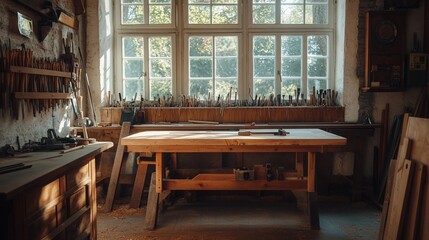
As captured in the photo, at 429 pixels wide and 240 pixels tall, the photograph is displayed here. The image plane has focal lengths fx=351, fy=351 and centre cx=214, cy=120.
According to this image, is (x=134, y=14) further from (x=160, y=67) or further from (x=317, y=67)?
(x=317, y=67)

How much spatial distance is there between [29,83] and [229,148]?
1.93 metres

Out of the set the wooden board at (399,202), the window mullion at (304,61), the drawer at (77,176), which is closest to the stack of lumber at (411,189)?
the wooden board at (399,202)

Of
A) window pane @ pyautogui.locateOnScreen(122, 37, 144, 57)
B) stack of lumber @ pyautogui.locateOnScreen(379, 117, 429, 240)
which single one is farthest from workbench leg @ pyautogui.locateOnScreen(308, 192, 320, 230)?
window pane @ pyautogui.locateOnScreen(122, 37, 144, 57)

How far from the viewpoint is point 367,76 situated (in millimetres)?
4621

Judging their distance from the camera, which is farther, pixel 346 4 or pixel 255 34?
pixel 255 34

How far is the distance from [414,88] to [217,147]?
288 cm

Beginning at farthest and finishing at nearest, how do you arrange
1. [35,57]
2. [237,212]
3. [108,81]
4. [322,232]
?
[108,81], [237,212], [322,232], [35,57]

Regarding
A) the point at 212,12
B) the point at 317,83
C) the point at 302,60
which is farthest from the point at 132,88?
the point at 317,83

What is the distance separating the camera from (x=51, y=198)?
87.8 inches

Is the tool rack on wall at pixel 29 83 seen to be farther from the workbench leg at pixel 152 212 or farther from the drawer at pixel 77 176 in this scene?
the workbench leg at pixel 152 212

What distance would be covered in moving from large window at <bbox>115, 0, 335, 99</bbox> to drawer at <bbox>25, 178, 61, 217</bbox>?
3042mm

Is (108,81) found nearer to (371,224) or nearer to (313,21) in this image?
(313,21)

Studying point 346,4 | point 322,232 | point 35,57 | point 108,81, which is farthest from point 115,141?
point 346,4

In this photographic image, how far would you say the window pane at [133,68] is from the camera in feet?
17.1
